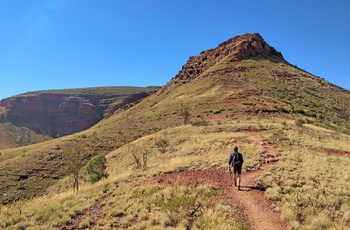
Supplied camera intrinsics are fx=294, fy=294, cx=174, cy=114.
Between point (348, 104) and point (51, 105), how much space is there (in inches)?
6329

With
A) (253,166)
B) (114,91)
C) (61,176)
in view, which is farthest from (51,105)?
(253,166)

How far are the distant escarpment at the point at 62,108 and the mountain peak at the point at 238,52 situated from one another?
247ft

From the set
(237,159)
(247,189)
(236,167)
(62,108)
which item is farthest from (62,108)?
(247,189)

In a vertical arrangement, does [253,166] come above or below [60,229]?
above

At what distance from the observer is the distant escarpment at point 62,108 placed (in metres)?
160

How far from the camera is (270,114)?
39969mm

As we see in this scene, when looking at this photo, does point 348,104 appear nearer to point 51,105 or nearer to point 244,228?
point 244,228

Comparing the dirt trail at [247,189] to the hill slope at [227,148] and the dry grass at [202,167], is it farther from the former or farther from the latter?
the dry grass at [202,167]

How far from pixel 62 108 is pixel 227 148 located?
16975cm

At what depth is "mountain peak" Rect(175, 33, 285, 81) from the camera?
270 ft

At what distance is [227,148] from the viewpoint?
21.8 metres

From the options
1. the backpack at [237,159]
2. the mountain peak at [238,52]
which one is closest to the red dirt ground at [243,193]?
the backpack at [237,159]

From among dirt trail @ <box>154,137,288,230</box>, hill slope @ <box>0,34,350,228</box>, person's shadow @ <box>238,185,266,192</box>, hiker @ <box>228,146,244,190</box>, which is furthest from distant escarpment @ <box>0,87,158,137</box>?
person's shadow @ <box>238,185,266,192</box>

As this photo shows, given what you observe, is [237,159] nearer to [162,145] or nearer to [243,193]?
[243,193]
